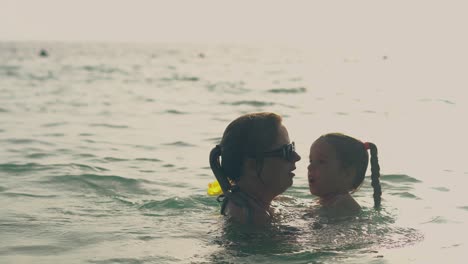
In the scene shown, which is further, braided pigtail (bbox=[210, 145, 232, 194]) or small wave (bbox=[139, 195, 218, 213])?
small wave (bbox=[139, 195, 218, 213])

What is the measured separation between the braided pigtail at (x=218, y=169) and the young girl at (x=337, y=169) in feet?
3.67

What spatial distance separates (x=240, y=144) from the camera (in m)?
5.54

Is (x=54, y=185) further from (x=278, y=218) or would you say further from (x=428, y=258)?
(x=428, y=258)

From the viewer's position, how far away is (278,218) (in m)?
6.07

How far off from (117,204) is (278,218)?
7.74ft

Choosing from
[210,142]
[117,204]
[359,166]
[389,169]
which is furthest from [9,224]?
[210,142]

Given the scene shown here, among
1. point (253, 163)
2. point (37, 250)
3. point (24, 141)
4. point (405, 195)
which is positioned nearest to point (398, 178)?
point (405, 195)

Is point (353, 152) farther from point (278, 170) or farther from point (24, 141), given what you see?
point (24, 141)

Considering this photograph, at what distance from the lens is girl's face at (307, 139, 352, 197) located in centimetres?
633

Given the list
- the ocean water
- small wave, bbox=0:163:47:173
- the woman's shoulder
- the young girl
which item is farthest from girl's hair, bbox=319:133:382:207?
small wave, bbox=0:163:47:173

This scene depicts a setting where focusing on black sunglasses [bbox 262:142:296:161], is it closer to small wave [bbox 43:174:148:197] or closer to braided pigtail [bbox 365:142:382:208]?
braided pigtail [bbox 365:142:382:208]

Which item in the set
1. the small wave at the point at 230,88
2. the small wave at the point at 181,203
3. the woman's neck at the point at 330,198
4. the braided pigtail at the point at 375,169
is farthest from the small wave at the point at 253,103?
the woman's neck at the point at 330,198

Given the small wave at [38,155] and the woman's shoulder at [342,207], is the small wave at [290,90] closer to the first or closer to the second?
the small wave at [38,155]

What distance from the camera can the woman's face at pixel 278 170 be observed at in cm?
564
